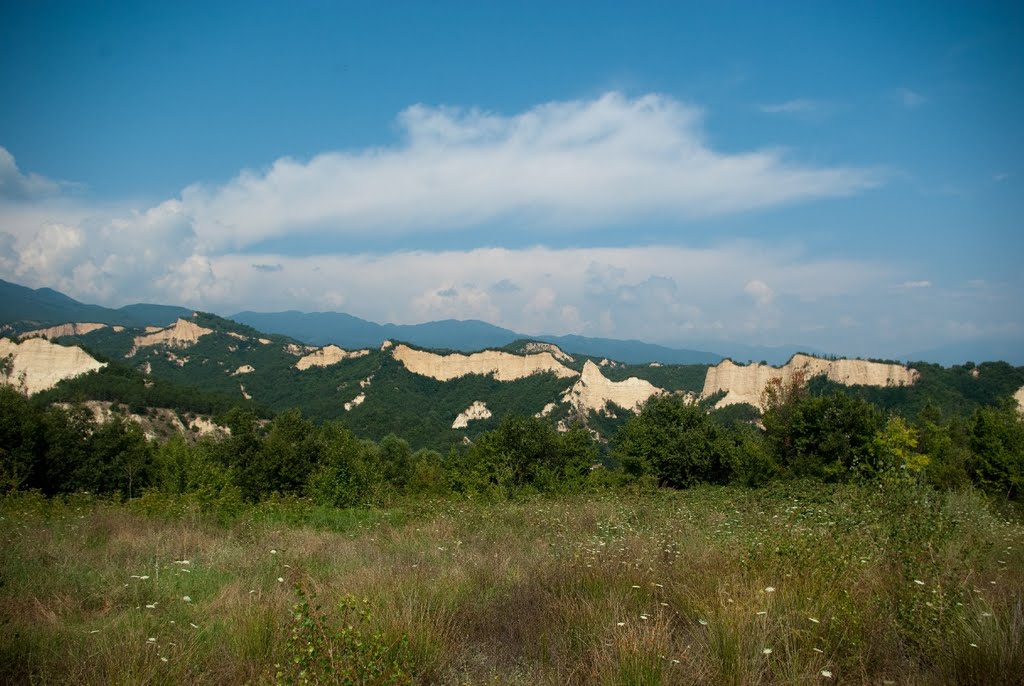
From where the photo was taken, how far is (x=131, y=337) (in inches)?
5965

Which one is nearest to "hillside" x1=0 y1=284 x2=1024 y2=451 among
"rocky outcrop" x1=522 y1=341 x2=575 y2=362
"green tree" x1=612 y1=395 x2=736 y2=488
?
"rocky outcrop" x1=522 y1=341 x2=575 y2=362

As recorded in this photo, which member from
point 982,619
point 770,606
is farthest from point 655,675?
point 982,619

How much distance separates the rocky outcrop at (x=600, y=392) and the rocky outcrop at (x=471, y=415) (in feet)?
55.1

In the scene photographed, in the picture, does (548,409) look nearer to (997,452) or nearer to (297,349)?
(997,452)

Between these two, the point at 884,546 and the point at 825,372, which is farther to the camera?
the point at 825,372

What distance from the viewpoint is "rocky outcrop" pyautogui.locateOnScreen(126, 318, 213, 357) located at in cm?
14862

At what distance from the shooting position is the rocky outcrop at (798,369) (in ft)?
263

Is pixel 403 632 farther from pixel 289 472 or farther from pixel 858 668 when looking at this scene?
pixel 289 472

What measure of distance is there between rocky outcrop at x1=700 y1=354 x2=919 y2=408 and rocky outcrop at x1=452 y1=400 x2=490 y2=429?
4046 cm

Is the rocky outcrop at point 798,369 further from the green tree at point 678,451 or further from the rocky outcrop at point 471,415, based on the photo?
the green tree at point 678,451

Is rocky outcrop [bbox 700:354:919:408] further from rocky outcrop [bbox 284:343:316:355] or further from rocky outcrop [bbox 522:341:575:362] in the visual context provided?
rocky outcrop [bbox 284:343:316:355]

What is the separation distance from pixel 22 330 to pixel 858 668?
7777 inches

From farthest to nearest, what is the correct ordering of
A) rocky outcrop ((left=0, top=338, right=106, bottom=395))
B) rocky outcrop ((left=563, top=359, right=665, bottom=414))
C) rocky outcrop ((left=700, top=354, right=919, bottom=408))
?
rocky outcrop ((left=563, top=359, right=665, bottom=414)), rocky outcrop ((left=700, top=354, right=919, bottom=408)), rocky outcrop ((left=0, top=338, right=106, bottom=395))

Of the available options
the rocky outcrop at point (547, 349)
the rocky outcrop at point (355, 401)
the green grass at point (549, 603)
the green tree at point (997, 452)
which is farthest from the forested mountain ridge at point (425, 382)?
the green grass at point (549, 603)
